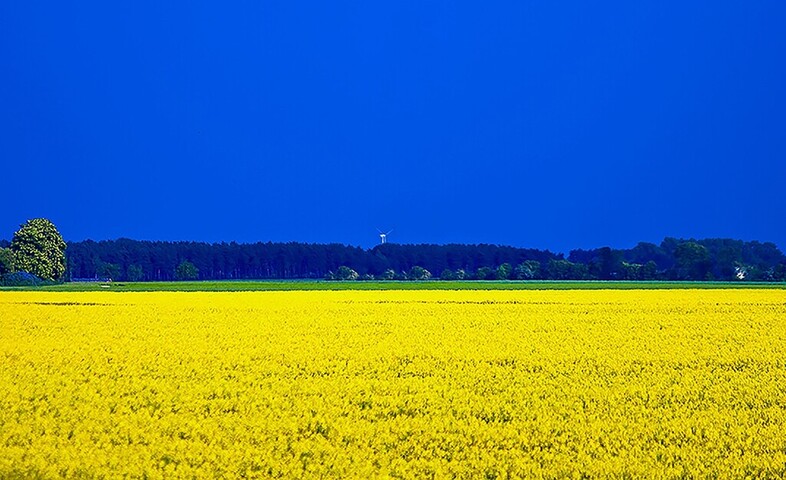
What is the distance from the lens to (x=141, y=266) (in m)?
138

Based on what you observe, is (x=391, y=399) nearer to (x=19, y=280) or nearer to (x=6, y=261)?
(x=19, y=280)

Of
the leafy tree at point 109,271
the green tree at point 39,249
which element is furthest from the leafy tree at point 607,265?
the leafy tree at point 109,271

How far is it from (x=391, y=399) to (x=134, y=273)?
123903 millimetres

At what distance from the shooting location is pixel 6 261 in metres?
85.6

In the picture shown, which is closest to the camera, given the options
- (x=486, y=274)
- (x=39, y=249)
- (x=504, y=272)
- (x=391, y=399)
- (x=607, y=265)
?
(x=391, y=399)

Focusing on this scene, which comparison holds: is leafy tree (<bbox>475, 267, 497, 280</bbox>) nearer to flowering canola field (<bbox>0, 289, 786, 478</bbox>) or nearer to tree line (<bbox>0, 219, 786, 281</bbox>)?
tree line (<bbox>0, 219, 786, 281</bbox>)

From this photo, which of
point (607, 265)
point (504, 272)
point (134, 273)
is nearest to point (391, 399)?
point (607, 265)

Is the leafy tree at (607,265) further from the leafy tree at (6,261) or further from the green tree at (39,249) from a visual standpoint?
the leafy tree at (6,261)

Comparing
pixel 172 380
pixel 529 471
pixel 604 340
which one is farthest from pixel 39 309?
pixel 529 471

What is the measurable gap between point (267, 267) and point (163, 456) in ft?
447

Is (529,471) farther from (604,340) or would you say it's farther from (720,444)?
(604,340)

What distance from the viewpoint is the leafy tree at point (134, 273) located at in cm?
13088

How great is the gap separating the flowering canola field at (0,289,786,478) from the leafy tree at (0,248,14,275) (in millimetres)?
63041

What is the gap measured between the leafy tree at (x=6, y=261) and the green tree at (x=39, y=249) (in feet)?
1.53
